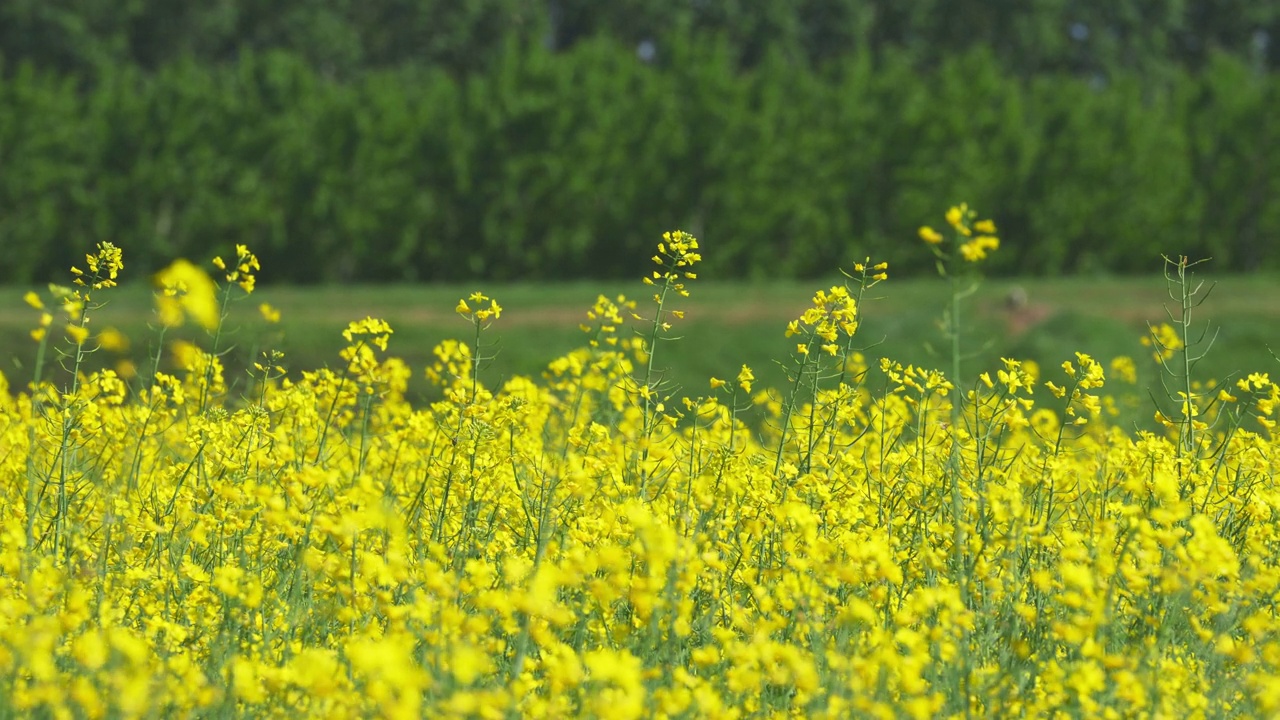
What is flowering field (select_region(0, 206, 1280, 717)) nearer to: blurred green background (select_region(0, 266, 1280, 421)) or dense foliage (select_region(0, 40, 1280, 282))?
blurred green background (select_region(0, 266, 1280, 421))

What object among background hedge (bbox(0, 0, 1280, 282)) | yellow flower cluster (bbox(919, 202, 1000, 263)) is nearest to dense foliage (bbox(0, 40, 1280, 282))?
background hedge (bbox(0, 0, 1280, 282))

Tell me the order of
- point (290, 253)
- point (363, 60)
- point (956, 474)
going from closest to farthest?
point (956, 474) → point (290, 253) → point (363, 60)

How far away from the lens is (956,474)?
3570 mm

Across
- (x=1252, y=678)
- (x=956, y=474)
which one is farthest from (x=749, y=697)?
(x=1252, y=678)

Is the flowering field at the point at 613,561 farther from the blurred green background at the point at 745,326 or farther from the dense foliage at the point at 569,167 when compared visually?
the dense foliage at the point at 569,167

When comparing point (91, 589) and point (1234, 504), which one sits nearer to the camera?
point (91, 589)

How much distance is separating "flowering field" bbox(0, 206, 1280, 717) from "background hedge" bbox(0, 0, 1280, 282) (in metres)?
25.2

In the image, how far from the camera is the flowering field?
106 inches

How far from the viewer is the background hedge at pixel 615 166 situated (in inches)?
1151

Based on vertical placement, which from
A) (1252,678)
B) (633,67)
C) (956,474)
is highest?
(633,67)

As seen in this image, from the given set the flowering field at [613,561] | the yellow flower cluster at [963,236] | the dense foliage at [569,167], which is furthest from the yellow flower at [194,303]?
the dense foliage at [569,167]

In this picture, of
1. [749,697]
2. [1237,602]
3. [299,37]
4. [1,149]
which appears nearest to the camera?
[749,697]

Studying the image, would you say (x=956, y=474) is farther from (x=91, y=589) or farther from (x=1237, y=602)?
(x=91, y=589)

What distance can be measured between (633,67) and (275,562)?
1105 inches
